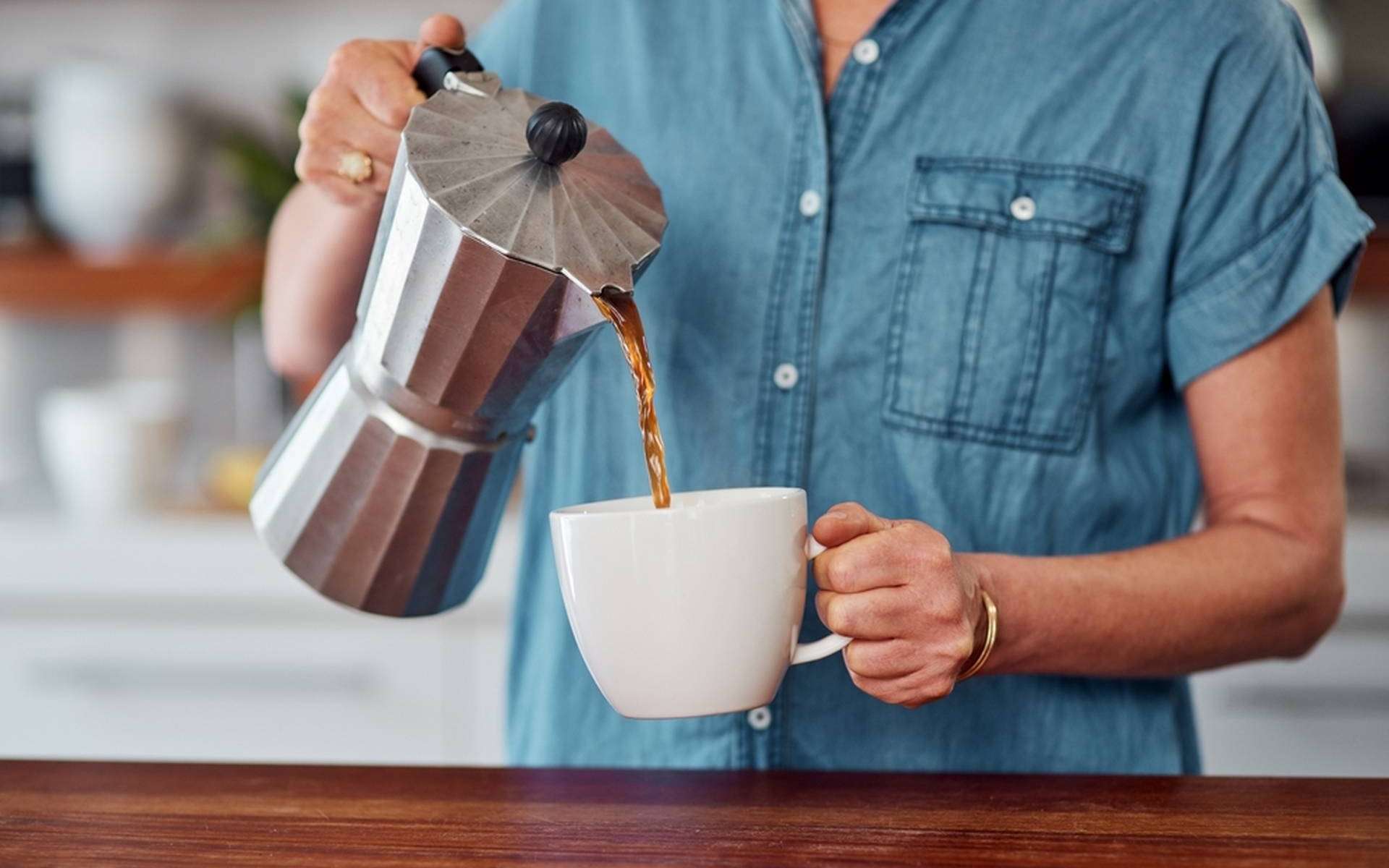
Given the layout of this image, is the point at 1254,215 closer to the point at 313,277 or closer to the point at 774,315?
the point at 774,315

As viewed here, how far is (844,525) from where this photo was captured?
0.61m

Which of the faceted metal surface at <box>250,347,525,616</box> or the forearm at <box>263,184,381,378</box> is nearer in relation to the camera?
the faceted metal surface at <box>250,347,525,616</box>

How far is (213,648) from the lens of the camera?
175 centimetres

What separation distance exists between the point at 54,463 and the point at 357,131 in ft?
4.55

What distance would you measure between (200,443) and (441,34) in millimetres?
1798

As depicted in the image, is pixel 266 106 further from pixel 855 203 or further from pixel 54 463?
pixel 855 203

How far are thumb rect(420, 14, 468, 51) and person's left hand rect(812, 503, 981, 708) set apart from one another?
1.01 feet

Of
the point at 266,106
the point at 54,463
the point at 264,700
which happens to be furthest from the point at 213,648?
the point at 266,106

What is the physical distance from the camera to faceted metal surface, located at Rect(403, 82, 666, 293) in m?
0.56

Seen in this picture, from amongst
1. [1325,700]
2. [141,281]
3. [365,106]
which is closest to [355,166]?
[365,106]

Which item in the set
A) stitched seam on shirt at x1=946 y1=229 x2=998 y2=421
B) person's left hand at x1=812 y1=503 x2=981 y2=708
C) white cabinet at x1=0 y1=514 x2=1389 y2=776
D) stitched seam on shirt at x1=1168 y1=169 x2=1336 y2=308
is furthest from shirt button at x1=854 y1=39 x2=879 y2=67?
white cabinet at x1=0 y1=514 x2=1389 y2=776

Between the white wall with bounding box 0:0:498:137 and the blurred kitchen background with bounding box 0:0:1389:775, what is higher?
the white wall with bounding box 0:0:498:137

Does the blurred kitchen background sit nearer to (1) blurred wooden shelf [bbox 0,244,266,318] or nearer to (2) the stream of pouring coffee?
(1) blurred wooden shelf [bbox 0,244,266,318]

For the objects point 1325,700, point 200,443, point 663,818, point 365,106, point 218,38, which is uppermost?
point 365,106
